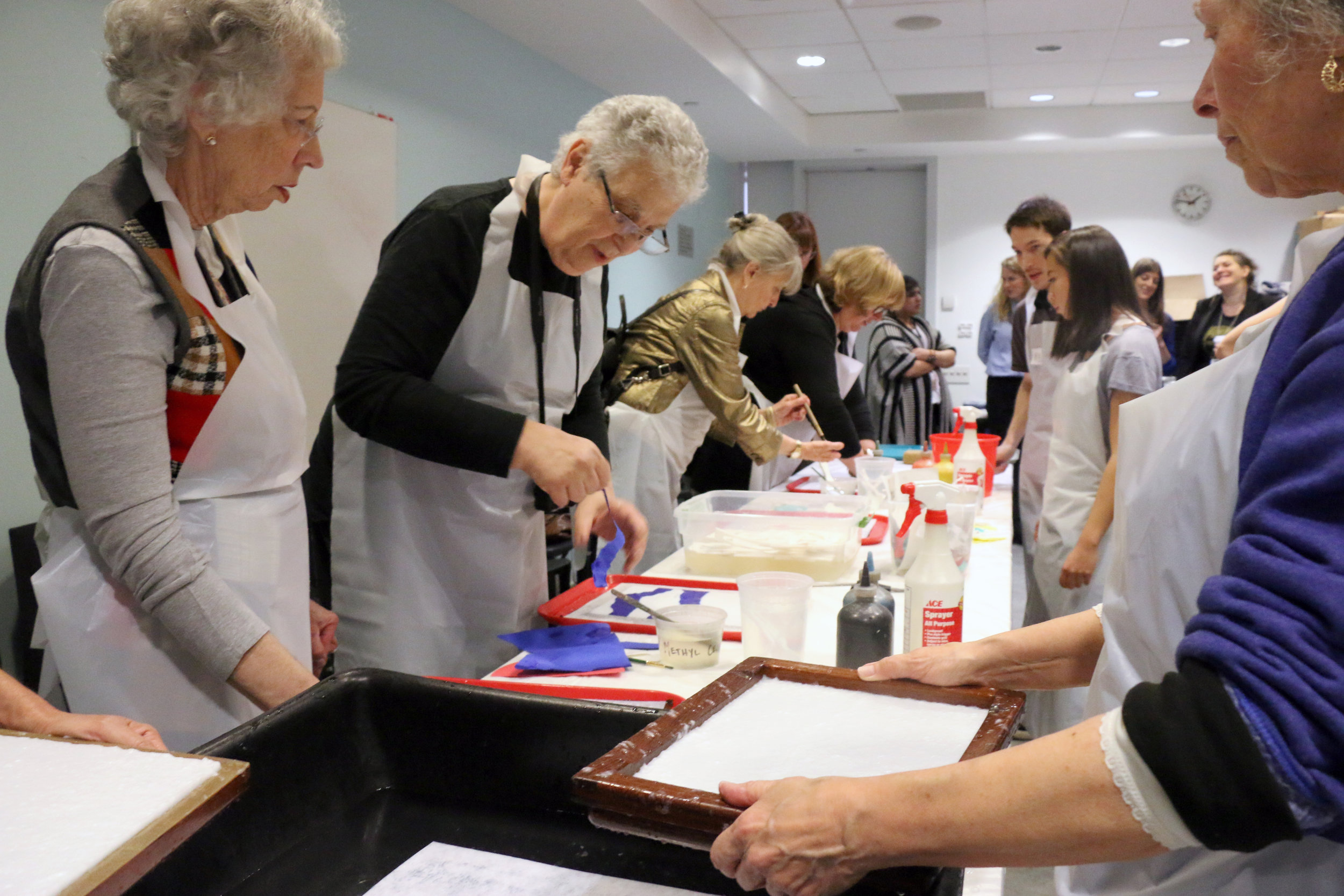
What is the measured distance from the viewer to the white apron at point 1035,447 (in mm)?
3096

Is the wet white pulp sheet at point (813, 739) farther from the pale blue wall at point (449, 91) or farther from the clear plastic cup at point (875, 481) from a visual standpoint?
the pale blue wall at point (449, 91)

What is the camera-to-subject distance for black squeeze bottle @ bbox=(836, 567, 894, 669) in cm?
132

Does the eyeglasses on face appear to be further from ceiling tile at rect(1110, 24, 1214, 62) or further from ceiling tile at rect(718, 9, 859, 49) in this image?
ceiling tile at rect(1110, 24, 1214, 62)

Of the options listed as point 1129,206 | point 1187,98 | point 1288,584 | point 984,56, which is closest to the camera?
point 1288,584

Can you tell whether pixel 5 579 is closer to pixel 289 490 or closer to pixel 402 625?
pixel 402 625

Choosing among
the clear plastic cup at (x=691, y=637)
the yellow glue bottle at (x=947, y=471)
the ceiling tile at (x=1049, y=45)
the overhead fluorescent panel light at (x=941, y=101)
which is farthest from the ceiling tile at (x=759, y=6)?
the clear plastic cup at (x=691, y=637)

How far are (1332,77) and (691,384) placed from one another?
2392mm

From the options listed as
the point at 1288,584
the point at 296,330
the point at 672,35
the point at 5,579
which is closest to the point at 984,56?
the point at 672,35

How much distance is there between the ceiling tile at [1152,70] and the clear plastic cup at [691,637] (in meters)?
6.04

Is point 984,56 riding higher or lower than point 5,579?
higher

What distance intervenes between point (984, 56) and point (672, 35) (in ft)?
7.61

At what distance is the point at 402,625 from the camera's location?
1813 mm

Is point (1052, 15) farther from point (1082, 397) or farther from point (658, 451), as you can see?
point (658, 451)

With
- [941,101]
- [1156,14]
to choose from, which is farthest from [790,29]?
[941,101]
